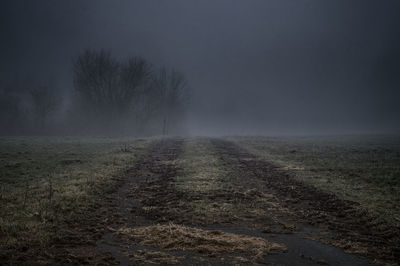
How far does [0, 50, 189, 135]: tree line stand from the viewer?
225ft

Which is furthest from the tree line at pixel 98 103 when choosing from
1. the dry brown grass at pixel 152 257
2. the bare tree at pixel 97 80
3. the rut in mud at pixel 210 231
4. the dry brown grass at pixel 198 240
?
the dry brown grass at pixel 152 257

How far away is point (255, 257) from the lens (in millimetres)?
5996

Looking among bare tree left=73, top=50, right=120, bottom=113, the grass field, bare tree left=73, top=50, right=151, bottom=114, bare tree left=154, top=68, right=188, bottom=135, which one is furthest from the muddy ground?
bare tree left=154, top=68, right=188, bottom=135

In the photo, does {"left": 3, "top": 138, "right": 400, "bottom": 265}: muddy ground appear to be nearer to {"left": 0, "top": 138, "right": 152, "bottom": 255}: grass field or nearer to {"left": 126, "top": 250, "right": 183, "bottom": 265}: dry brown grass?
{"left": 126, "top": 250, "right": 183, "bottom": 265}: dry brown grass

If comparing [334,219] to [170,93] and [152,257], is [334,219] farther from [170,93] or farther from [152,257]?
[170,93]

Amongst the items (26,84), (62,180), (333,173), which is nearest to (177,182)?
(62,180)

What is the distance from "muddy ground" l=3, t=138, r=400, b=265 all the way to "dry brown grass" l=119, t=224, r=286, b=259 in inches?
1.0

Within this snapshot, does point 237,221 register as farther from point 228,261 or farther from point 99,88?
point 99,88

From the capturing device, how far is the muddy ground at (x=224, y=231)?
603 cm

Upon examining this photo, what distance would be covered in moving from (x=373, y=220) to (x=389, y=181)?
7472 millimetres

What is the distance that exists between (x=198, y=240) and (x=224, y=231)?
1203mm

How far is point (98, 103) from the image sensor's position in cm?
6881

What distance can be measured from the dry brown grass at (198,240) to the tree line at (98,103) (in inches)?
2523

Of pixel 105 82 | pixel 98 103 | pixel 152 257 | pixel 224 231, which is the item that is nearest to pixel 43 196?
pixel 152 257
